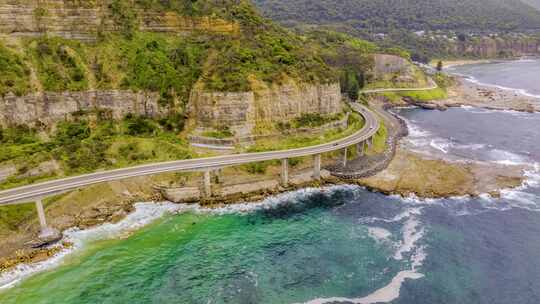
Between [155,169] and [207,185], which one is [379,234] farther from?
[155,169]

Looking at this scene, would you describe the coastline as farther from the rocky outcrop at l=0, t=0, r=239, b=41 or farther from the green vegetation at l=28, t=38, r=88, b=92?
the rocky outcrop at l=0, t=0, r=239, b=41

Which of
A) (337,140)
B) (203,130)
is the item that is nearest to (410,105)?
(337,140)

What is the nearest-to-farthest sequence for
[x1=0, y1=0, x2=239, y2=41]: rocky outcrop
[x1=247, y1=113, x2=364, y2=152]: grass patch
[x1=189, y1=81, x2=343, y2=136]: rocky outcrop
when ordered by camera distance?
[x1=0, y1=0, x2=239, y2=41]: rocky outcrop, [x1=189, y1=81, x2=343, y2=136]: rocky outcrop, [x1=247, y1=113, x2=364, y2=152]: grass patch

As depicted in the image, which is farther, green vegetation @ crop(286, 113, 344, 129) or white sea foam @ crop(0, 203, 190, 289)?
green vegetation @ crop(286, 113, 344, 129)

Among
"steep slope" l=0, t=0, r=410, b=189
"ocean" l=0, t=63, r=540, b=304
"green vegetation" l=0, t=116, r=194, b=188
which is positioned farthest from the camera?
"steep slope" l=0, t=0, r=410, b=189

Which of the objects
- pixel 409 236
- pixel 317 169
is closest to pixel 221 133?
pixel 317 169

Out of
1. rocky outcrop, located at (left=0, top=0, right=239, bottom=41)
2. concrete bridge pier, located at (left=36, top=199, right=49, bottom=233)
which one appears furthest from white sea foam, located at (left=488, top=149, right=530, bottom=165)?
concrete bridge pier, located at (left=36, top=199, right=49, bottom=233)

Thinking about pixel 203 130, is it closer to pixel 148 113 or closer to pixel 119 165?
pixel 148 113

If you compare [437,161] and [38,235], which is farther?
[437,161]
